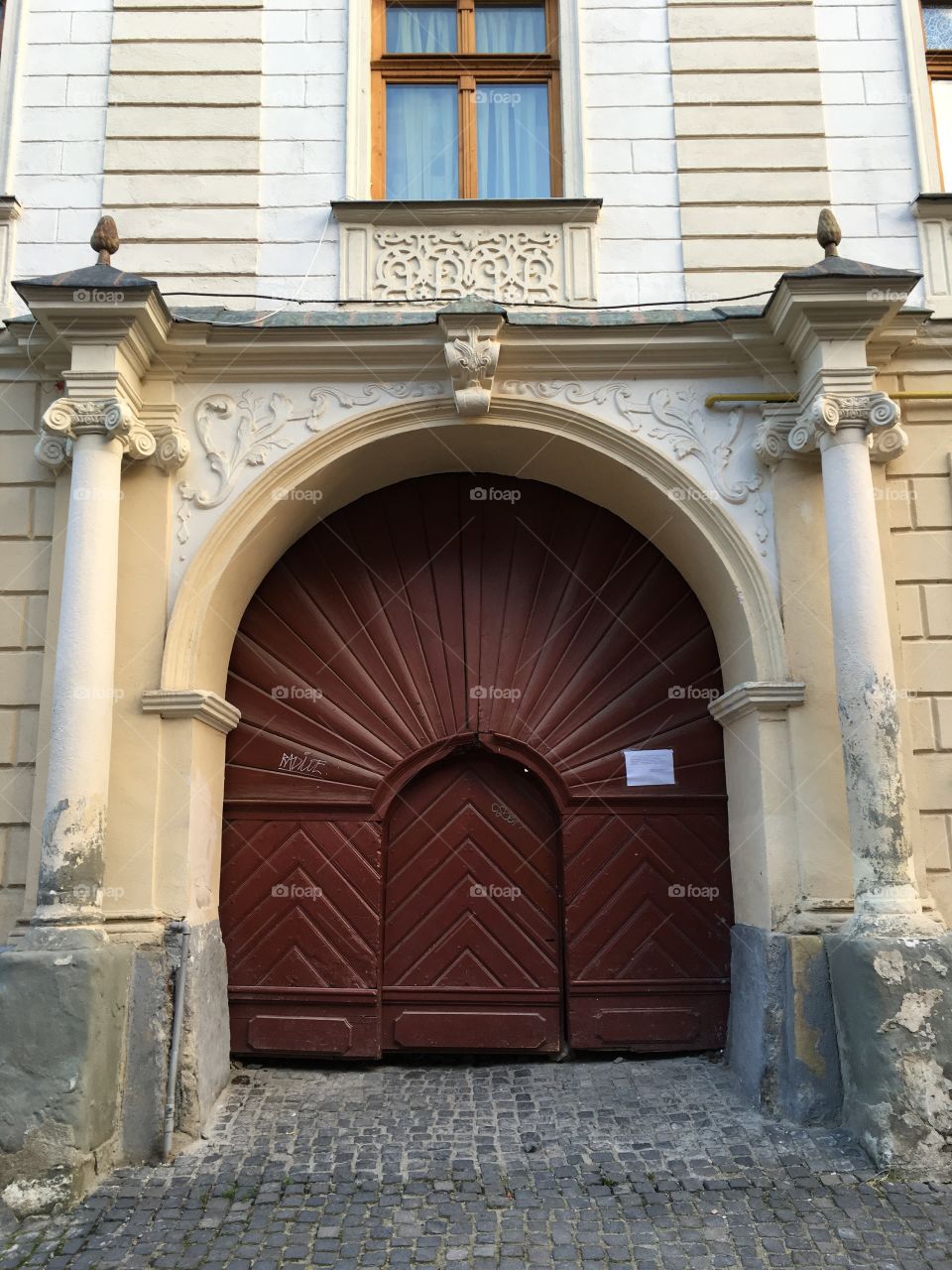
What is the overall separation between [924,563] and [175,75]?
5.21 meters

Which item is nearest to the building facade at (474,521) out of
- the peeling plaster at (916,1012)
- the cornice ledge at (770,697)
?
the cornice ledge at (770,697)

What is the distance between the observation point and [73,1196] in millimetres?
4387

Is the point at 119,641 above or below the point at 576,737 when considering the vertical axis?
above

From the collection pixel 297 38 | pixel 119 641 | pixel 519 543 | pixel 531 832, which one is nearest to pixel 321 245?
pixel 297 38

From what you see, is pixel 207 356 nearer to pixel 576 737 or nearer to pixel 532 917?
pixel 576 737

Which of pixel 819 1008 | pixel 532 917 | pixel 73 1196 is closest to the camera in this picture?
pixel 73 1196

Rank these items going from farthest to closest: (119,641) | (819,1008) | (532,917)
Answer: (532,917)
(119,641)
(819,1008)

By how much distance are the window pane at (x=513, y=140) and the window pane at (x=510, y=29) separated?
0.26 meters

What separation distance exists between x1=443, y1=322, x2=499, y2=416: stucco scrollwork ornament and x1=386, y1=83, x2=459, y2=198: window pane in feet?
4.42

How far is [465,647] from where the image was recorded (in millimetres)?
6355

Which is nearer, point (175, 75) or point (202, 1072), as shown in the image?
point (202, 1072)

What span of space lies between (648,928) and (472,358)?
3.30 metres

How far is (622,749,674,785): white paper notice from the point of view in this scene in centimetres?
616

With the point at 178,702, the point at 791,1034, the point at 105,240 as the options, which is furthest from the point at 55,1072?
the point at 105,240
